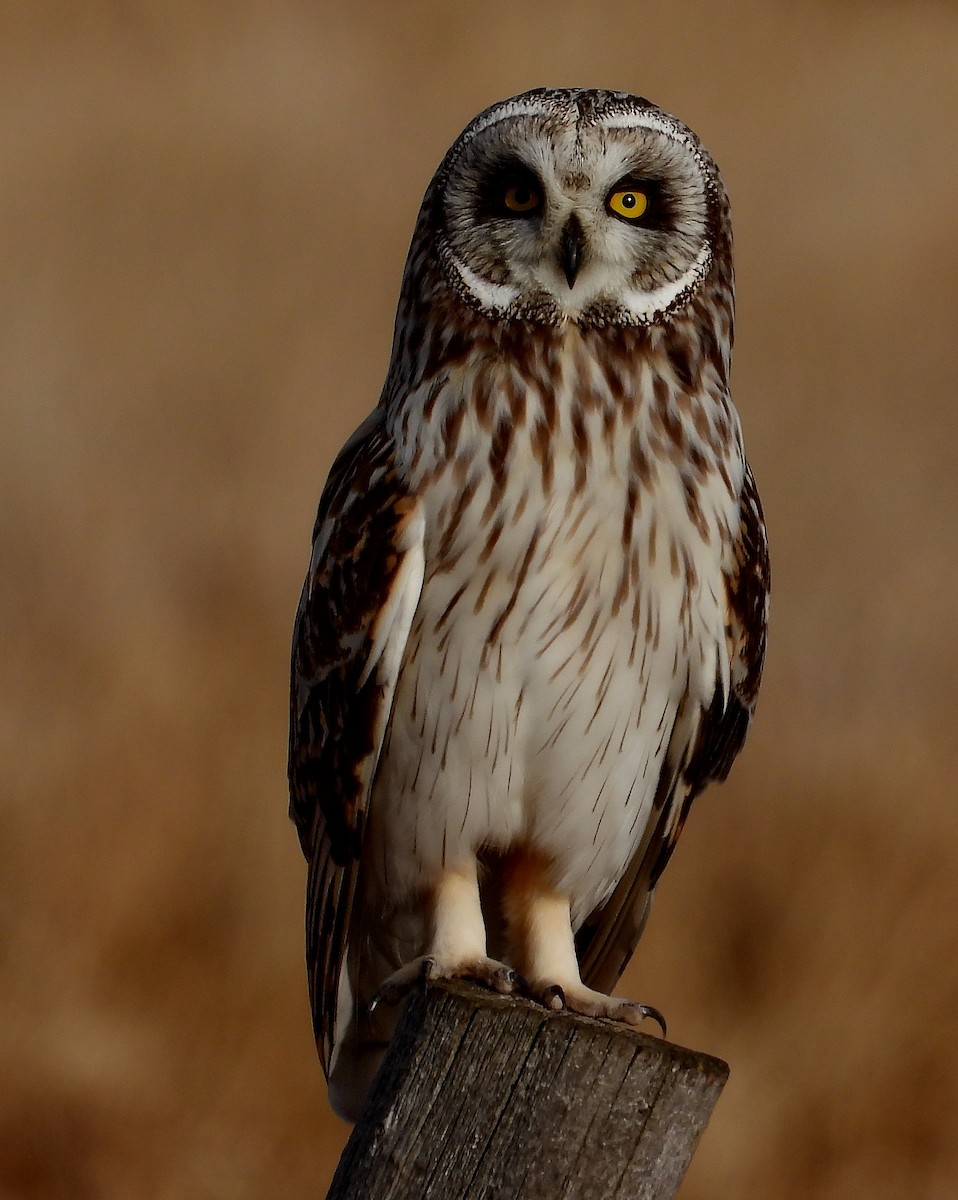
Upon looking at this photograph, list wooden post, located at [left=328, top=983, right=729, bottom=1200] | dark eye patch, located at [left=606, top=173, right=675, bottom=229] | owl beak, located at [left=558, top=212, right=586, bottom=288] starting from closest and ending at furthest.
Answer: wooden post, located at [left=328, top=983, right=729, bottom=1200] < owl beak, located at [left=558, top=212, right=586, bottom=288] < dark eye patch, located at [left=606, top=173, right=675, bottom=229]

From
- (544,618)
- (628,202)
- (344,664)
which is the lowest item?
(344,664)

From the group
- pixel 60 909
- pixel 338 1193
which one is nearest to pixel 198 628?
pixel 60 909

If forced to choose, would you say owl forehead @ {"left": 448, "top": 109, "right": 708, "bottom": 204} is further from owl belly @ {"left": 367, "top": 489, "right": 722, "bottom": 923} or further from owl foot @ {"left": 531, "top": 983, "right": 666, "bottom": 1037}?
owl foot @ {"left": 531, "top": 983, "right": 666, "bottom": 1037}

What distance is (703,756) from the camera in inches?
97.8

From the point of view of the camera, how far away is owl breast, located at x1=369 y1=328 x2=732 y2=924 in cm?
222

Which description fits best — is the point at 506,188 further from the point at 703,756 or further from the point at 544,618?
the point at 703,756

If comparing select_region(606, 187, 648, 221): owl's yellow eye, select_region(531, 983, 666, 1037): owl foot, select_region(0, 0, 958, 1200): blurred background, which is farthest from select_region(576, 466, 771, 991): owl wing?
select_region(0, 0, 958, 1200): blurred background

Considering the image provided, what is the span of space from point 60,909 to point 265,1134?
33.3 inches

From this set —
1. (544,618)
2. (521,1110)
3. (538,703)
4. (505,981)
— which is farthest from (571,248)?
(521,1110)

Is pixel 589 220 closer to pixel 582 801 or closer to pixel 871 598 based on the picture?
pixel 582 801

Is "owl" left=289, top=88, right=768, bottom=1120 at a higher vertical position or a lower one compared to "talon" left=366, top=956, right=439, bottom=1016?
higher

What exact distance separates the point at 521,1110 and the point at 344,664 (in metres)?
0.91

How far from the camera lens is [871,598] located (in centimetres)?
537

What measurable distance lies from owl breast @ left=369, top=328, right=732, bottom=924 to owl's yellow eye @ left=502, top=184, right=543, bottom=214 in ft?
0.73
